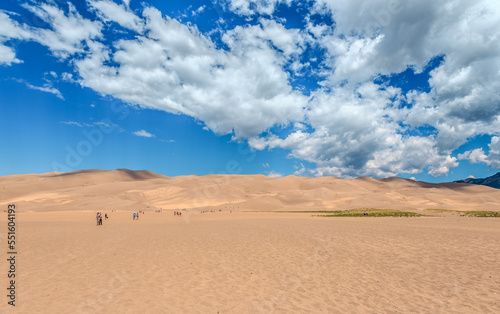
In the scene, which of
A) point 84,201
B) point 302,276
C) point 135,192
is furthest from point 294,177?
point 302,276

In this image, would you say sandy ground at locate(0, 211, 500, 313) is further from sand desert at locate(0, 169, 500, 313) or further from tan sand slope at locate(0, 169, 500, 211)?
tan sand slope at locate(0, 169, 500, 211)

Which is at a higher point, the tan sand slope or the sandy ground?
the tan sand slope

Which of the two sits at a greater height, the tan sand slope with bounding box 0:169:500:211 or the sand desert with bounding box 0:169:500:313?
the tan sand slope with bounding box 0:169:500:211

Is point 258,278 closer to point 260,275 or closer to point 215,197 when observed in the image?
point 260,275

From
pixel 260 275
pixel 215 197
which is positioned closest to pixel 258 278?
pixel 260 275

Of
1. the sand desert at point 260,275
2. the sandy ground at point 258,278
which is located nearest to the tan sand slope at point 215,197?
the sand desert at point 260,275

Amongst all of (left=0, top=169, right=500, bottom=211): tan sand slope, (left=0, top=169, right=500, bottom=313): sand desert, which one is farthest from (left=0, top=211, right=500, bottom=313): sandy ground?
(left=0, top=169, right=500, bottom=211): tan sand slope

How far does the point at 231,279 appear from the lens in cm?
1109

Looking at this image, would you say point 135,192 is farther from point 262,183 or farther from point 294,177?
point 294,177

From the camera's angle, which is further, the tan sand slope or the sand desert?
the tan sand slope

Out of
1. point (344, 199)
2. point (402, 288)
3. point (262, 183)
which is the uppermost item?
point (262, 183)

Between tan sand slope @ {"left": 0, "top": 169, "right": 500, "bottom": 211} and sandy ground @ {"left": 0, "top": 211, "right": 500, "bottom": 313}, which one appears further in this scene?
tan sand slope @ {"left": 0, "top": 169, "right": 500, "bottom": 211}

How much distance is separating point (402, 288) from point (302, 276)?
3.89 meters

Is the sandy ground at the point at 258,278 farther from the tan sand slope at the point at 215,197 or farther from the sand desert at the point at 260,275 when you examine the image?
the tan sand slope at the point at 215,197
